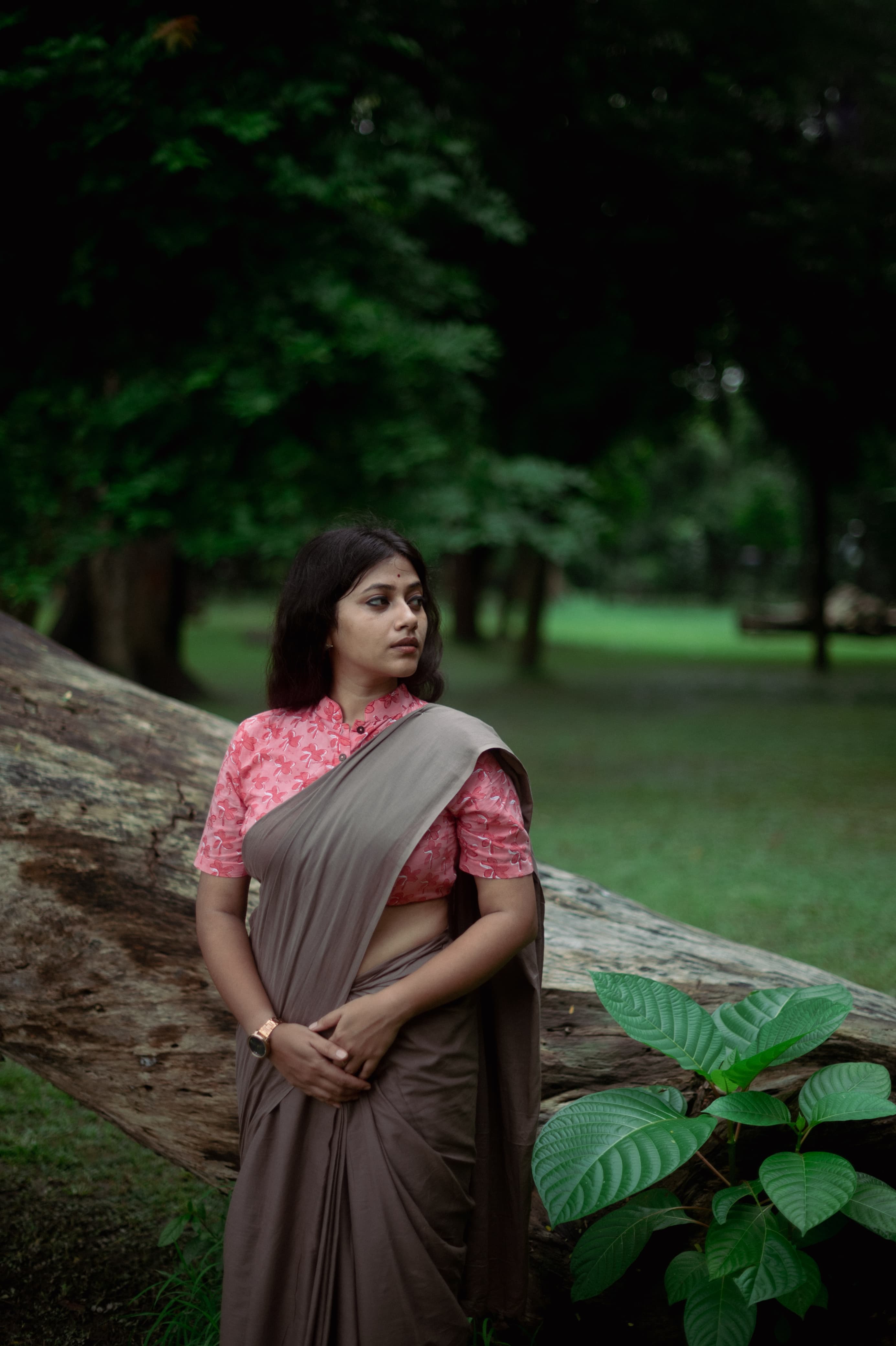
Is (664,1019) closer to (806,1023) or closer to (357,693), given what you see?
(806,1023)

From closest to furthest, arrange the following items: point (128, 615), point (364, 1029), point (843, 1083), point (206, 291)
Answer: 1. point (364, 1029)
2. point (843, 1083)
3. point (206, 291)
4. point (128, 615)

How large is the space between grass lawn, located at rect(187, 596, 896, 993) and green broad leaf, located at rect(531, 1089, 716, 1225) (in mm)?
1286

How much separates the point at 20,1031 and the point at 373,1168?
1123 mm

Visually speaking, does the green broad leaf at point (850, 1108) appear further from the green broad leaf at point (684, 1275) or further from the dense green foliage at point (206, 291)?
the dense green foliage at point (206, 291)

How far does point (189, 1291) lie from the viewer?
2465 mm

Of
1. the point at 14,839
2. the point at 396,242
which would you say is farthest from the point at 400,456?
the point at 14,839

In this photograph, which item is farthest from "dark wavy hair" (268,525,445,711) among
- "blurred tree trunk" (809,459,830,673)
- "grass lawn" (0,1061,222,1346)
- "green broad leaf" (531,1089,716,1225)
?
"blurred tree trunk" (809,459,830,673)

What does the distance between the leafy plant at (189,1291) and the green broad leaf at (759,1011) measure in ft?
3.93

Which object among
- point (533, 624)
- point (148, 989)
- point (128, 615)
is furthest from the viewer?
point (533, 624)

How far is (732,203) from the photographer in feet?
32.6

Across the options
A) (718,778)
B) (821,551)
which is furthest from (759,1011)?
(821,551)

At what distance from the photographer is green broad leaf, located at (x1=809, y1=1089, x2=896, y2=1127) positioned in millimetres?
1879

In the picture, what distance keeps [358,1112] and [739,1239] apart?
73 cm

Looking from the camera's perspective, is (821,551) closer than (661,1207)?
No
